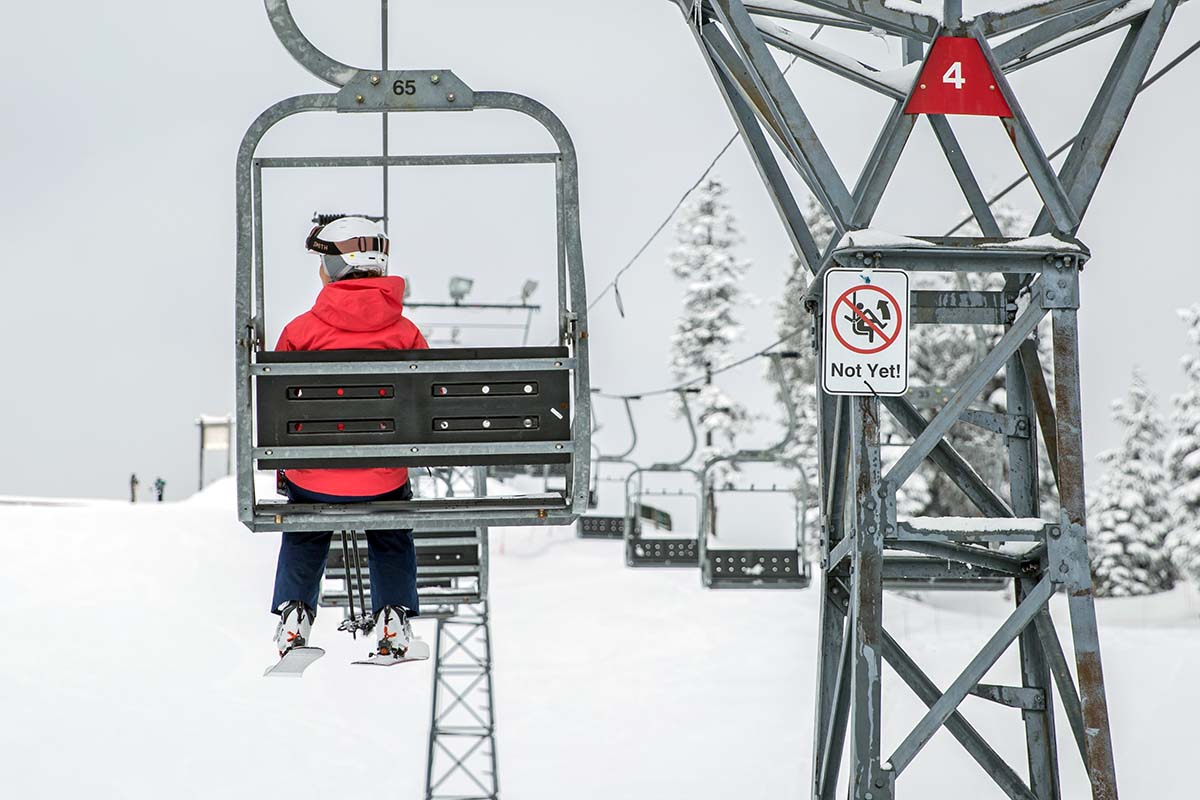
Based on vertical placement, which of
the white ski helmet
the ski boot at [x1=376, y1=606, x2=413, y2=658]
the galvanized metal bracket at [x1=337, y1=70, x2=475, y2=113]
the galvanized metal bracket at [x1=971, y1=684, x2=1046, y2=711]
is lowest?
the galvanized metal bracket at [x1=971, y1=684, x2=1046, y2=711]

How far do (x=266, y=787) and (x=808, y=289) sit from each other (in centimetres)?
1660

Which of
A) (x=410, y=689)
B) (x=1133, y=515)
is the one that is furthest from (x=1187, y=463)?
(x=410, y=689)

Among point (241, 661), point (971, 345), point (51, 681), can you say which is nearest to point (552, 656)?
point (241, 661)

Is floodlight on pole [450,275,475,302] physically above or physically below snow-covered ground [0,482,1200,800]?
above

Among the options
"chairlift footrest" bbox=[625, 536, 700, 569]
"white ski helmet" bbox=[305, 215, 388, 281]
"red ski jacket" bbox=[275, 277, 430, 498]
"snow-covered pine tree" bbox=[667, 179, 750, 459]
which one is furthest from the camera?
"snow-covered pine tree" bbox=[667, 179, 750, 459]

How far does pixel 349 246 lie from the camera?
18.6 ft

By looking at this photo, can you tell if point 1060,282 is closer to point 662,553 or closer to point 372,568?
point 372,568

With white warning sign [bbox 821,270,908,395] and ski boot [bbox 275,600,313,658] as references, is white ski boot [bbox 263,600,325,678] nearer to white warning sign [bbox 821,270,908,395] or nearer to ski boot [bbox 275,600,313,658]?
ski boot [bbox 275,600,313,658]

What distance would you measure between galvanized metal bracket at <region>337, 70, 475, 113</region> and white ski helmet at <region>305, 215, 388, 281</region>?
601 millimetres

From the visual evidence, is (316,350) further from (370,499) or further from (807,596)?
(807,596)

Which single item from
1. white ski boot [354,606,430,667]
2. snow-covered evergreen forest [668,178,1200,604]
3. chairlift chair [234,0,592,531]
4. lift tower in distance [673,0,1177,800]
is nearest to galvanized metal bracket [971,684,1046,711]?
lift tower in distance [673,0,1177,800]

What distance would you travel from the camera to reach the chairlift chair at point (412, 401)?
519 cm

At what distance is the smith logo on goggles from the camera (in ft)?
18.6

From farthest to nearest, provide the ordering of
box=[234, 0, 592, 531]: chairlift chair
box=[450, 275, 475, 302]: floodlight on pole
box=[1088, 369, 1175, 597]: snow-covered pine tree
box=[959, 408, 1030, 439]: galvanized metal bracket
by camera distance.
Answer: box=[1088, 369, 1175, 597]: snow-covered pine tree
box=[450, 275, 475, 302]: floodlight on pole
box=[959, 408, 1030, 439]: galvanized metal bracket
box=[234, 0, 592, 531]: chairlift chair
